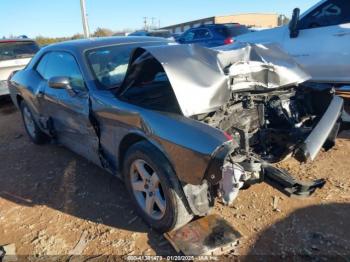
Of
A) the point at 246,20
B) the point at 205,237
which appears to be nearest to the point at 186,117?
the point at 205,237

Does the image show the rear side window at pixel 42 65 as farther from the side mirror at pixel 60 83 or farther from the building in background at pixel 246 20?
the building in background at pixel 246 20

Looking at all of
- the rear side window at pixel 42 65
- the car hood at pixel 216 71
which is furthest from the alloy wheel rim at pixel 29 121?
the car hood at pixel 216 71

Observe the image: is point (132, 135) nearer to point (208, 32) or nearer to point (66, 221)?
point (66, 221)

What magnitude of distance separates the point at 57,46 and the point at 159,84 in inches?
68.6

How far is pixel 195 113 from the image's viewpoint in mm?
2697

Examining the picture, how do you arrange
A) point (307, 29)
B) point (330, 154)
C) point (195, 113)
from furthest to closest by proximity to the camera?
point (307, 29), point (330, 154), point (195, 113)

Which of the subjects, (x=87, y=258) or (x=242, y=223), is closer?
(x=87, y=258)

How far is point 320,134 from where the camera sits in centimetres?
288

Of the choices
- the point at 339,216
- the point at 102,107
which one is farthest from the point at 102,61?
the point at 339,216

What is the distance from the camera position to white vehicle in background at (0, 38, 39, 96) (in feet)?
25.8

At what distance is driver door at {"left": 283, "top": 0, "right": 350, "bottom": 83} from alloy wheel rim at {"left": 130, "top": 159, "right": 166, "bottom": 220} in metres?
3.77

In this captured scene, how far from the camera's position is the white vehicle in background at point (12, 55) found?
7.87 metres

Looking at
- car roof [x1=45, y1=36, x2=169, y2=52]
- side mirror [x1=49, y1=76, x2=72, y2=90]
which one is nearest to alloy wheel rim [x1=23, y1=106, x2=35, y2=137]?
car roof [x1=45, y1=36, x2=169, y2=52]

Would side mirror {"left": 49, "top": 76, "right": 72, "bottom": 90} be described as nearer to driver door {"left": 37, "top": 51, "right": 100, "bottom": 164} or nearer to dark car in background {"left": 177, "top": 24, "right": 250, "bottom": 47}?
driver door {"left": 37, "top": 51, "right": 100, "bottom": 164}
